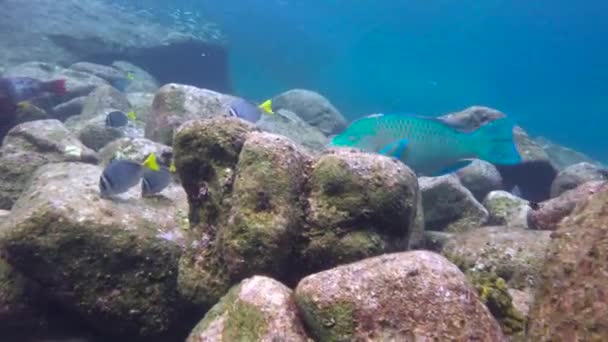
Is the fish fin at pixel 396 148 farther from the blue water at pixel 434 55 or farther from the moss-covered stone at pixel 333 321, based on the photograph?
the blue water at pixel 434 55

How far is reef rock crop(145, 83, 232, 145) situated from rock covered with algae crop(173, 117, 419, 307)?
3.30m

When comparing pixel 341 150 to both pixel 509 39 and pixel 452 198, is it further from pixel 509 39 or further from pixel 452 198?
pixel 509 39

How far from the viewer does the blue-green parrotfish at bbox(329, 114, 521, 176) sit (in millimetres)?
4125

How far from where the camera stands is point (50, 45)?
57.7 ft

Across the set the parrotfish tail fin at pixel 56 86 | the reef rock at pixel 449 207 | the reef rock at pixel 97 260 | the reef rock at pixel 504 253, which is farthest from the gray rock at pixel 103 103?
the reef rock at pixel 504 253

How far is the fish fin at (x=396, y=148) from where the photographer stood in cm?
427

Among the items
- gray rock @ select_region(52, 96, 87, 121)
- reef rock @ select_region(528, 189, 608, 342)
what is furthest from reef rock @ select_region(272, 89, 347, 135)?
reef rock @ select_region(528, 189, 608, 342)

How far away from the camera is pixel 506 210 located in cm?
635

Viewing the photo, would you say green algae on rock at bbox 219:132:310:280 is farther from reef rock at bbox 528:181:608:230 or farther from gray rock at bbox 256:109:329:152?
gray rock at bbox 256:109:329:152

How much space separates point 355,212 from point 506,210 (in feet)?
13.0

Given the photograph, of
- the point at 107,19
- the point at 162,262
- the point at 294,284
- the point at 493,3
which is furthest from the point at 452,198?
the point at 493,3

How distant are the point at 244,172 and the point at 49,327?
6.74 ft

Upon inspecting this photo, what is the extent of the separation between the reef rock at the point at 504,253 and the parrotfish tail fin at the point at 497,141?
2.87 feet

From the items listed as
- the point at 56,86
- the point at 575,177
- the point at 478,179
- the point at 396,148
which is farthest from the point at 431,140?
the point at 56,86
